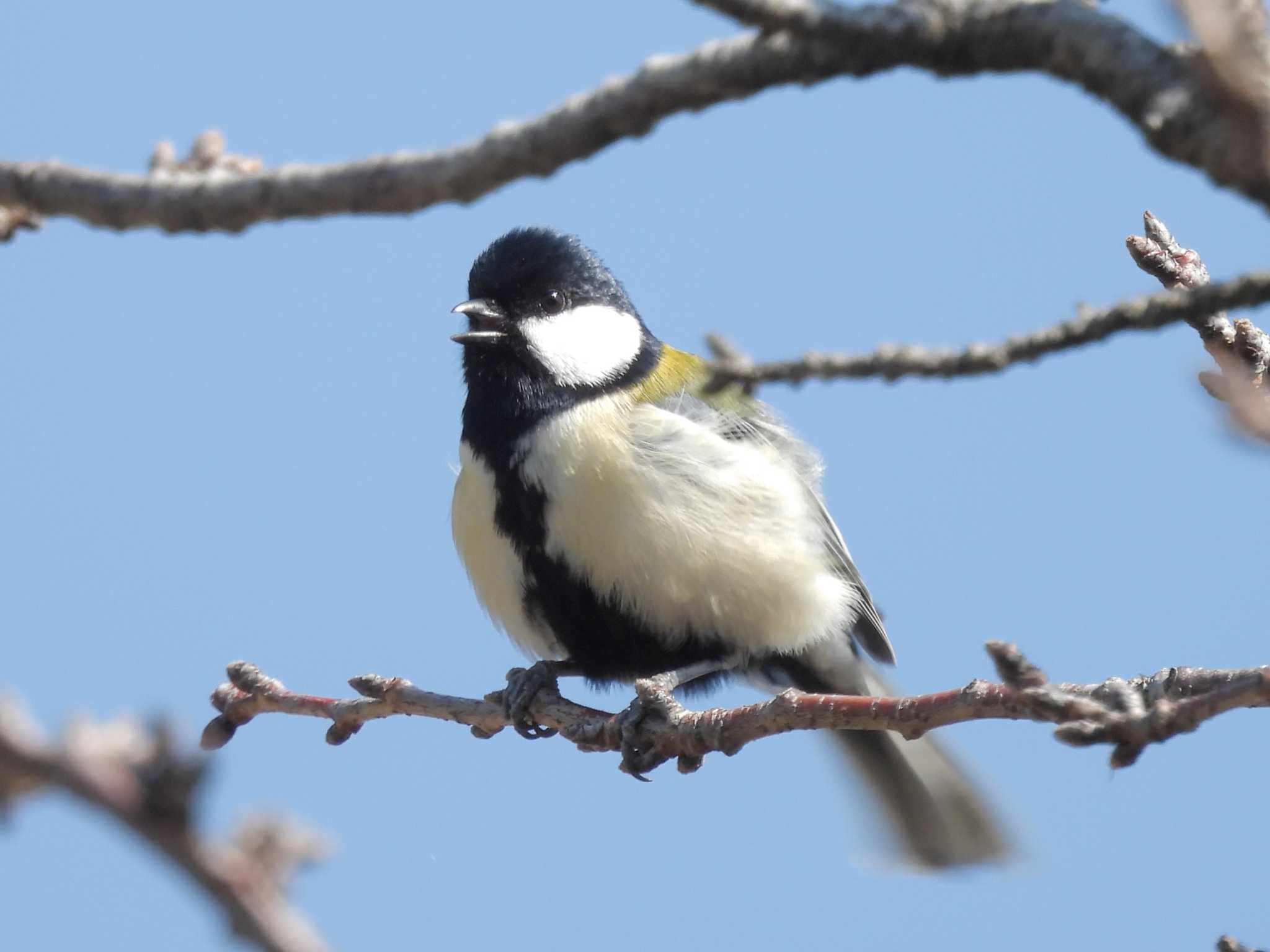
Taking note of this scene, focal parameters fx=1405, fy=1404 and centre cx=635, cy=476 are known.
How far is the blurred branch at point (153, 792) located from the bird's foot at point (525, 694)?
8.54 ft

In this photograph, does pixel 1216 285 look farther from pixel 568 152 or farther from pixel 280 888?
pixel 280 888

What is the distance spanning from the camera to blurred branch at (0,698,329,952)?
30.5 inches

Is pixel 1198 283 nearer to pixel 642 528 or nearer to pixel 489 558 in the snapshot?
pixel 642 528

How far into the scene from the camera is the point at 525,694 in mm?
3674

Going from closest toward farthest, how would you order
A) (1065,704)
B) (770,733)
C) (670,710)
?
(1065,704) → (770,733) → (670,710)

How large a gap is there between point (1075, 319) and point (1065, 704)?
560 mm

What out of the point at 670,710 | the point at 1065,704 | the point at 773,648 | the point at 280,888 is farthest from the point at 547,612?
the point at 280,888

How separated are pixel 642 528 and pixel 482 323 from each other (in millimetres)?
967

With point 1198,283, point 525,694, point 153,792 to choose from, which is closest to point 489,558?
point 525,694

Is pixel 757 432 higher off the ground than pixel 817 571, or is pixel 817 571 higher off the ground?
pixel 757 432

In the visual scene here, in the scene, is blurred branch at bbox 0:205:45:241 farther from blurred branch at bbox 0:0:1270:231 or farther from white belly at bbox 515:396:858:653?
white belly at bbox 515:396:858:653

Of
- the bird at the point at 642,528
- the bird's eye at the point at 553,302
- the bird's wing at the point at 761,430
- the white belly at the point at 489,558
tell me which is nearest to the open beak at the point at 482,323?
the bird at the point at 642,528

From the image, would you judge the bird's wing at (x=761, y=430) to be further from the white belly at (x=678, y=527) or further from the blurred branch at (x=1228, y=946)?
the blurred branch at (x=1228, y=946)

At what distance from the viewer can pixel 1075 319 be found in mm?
1460
